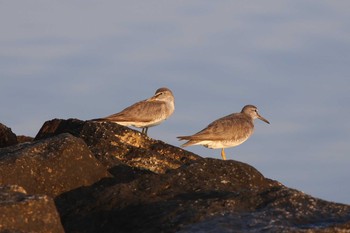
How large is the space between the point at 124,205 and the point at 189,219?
1.20m

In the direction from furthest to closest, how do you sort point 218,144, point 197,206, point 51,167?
point 218,144
point 51,167
point 197,206

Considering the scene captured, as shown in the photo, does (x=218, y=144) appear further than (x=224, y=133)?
Yes

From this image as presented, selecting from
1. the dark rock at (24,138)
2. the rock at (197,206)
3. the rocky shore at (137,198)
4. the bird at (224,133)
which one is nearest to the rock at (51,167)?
the rocky shore at (137,198)

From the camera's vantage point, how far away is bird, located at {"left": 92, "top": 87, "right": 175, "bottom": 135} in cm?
2672

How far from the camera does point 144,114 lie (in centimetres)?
2688

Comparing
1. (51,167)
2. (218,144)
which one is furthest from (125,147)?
(218,144)

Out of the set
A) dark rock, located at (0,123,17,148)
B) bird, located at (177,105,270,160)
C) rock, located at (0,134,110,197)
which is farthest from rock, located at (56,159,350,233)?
bird, located at (177,105,270,160)

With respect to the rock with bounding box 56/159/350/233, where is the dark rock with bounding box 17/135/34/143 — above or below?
above

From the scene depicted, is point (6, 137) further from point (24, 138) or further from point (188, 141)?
point (188, 141)

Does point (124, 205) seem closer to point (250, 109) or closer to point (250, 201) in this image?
point (250, 201)

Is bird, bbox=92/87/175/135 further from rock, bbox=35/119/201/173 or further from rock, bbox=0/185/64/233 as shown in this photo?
rock, bbox=0/185/64/233

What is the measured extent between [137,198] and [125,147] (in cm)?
409

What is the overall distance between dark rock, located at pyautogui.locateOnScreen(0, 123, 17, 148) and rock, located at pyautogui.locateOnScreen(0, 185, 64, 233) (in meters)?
7.21

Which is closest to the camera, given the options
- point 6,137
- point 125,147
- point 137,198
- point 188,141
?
point 137,198
